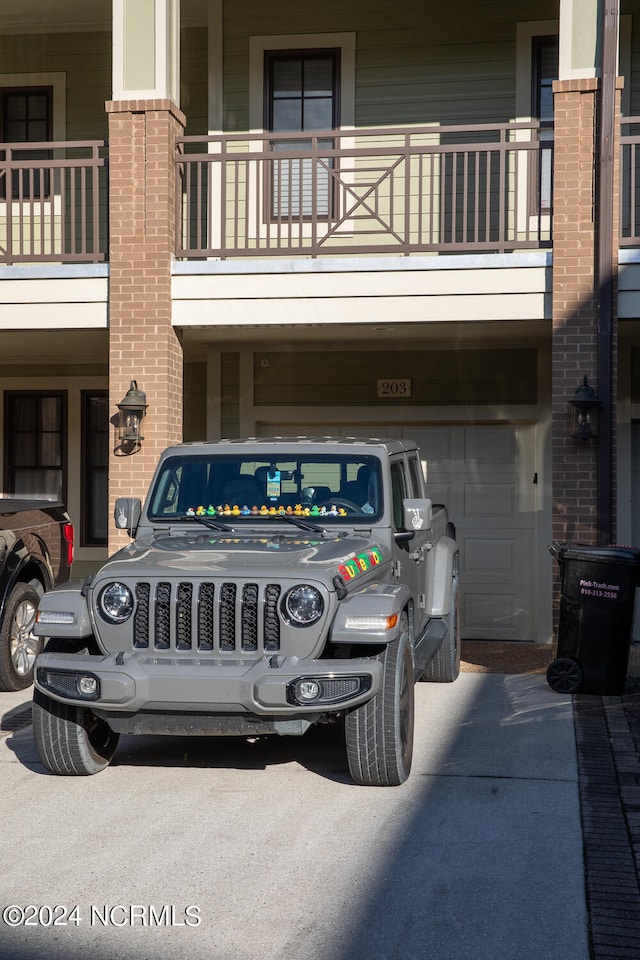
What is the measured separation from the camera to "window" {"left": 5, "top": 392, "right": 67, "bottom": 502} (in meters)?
13.8

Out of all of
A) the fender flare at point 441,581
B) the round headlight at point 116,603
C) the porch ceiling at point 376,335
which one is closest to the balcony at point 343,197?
the porch ceiling at point 376,335

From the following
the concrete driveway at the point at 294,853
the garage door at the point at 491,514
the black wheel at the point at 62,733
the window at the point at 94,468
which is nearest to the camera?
the concrete driveway at the point at 294,853

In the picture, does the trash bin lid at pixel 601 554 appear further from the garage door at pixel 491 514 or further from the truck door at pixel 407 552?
the garage door at pixel 491 514

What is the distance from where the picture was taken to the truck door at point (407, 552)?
7.05 meters

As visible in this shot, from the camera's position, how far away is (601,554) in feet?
27.1

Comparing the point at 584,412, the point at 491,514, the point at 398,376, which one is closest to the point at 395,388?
the point at 398,376

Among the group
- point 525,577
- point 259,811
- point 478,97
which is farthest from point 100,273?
point 259,811

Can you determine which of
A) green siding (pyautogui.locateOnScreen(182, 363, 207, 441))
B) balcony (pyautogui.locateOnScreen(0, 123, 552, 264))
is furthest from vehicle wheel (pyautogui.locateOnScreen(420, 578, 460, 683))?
green siding (pyautogui.locateOnScreen(182, 363, 207, 441))

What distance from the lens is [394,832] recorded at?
17.2ft

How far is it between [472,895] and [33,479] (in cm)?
1041

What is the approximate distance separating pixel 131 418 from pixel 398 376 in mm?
3479

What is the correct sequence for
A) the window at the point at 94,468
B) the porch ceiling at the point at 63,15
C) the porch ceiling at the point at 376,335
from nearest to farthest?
the porch ceiling at the point at 376,335 → the porch ceiling at the point at 63,15 → the window at the point at 94,468

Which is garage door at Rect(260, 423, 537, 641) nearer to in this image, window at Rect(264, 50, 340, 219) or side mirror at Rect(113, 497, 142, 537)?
window at Rect(264, 50, 340, 219)

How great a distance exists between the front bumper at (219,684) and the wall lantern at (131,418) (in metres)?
4.87
